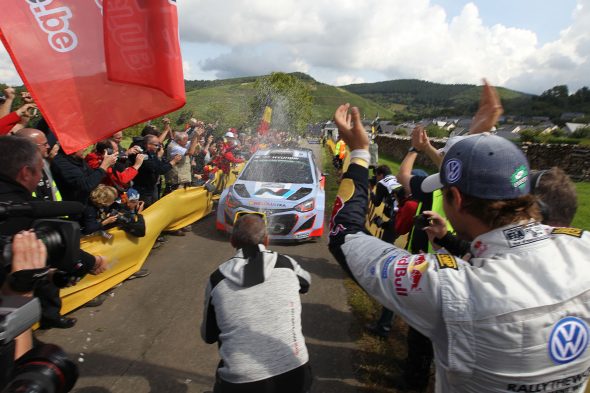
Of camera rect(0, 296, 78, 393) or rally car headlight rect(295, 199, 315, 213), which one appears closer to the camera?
camera rect(0, 296, 78, 393)

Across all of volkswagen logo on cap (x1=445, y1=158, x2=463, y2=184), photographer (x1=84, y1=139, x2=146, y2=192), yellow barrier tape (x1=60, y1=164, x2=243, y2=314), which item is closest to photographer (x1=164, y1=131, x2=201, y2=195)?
yellow barrier tape (x1=60, y1=164, x2=243, y2=314)

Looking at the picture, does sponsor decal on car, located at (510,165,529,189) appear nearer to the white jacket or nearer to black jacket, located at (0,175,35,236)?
the white jacket

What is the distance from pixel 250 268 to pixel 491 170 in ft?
4.64

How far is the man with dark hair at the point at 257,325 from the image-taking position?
2.03 metres

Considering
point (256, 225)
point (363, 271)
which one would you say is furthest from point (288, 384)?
point (363, 271)

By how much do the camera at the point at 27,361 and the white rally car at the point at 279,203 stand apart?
4.69 metres

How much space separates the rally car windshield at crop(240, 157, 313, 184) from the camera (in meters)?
7.67

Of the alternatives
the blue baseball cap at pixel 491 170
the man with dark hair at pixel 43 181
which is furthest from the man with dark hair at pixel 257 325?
the man with dark hair at pixel 43 181

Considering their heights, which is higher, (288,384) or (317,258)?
(288,384)

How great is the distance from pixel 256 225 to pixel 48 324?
2.89 m

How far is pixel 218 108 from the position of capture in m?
41.0

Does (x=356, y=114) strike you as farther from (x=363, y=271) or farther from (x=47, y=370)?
(x=47, y=370)

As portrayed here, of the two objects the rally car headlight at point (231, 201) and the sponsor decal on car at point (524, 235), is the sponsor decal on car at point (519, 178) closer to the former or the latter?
the sponsor decal on car at point (524, 235)

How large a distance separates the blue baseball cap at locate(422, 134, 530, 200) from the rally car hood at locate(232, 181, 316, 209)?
5476 millimetres
